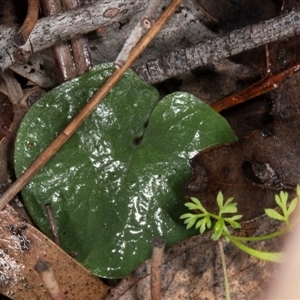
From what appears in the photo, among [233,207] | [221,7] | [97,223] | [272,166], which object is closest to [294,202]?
[233,207]

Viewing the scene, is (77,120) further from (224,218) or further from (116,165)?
(224,218)

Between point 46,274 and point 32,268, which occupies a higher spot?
point 46,274

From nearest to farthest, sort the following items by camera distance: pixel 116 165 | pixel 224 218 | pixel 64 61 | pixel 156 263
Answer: pixel 156 263 < pixel 224 218 < pixel 116 165 < pixel 64 61

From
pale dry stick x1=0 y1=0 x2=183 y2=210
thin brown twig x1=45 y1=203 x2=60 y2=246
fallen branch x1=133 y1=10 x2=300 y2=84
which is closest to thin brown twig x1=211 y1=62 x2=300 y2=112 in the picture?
fallen branch x1=133 y1=10 x2=300 y2=84

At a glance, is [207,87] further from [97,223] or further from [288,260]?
[288,260]

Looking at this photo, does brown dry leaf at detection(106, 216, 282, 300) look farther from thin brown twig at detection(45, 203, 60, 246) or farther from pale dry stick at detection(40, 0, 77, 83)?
pale dry stick at detection(40, 0, 77, 83)

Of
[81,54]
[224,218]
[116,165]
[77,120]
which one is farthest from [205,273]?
[81,54]
